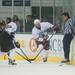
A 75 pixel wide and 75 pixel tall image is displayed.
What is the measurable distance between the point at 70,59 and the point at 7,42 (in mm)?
2125

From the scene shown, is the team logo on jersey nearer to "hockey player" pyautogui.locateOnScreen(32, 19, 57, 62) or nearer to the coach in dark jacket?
"hockey player" pyautogui.locateOnScreen(32, 19, 57, 62)

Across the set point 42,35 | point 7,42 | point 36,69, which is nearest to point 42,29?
point 42,35

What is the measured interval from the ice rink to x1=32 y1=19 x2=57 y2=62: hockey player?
0.49 m

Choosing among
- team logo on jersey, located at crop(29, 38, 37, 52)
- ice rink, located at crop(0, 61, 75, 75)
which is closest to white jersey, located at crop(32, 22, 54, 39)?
team logo on jersey, located at crop(29, 38, 37, 52)

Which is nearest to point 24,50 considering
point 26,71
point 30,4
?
point 30,4

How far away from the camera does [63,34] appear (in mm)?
16234

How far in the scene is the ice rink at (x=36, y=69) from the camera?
12.9 m

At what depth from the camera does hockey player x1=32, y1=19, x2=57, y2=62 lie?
609 inches

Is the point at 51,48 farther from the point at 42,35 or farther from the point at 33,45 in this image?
the point at 42,35

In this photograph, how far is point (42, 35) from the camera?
15.5 metres

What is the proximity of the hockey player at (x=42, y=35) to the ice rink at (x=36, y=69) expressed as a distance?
49 centimetres

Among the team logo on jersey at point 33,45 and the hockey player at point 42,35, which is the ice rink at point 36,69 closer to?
the hockey player at point 42,35

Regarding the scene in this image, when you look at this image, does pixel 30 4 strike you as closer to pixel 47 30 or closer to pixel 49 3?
pixel 49 3

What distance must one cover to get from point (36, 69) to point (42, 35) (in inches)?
71.7
